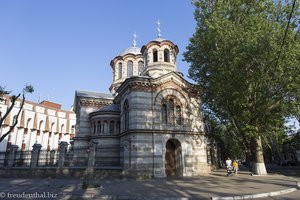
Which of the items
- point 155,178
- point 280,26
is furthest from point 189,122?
point 280,26

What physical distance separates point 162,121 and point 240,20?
34.9 feet

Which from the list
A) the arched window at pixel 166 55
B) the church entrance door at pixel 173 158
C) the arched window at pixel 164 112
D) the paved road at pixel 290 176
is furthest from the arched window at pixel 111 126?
the paved road at pixel 290 176

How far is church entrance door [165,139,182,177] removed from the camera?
1895cm

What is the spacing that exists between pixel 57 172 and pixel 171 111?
1072 centimetres

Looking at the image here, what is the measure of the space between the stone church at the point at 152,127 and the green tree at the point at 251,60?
298 centimetres

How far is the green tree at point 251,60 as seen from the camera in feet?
50.8

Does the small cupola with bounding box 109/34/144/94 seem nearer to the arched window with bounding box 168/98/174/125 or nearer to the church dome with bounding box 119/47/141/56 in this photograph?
the church dome with bounding box 119/47/141/56

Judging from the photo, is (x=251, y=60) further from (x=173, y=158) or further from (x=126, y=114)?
(x=126, y=114)

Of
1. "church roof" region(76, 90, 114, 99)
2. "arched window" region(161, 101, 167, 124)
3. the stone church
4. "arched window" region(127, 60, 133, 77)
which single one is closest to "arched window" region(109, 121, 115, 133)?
the stone church

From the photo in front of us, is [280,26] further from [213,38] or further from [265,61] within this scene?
[213,38]

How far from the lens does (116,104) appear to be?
928 inches

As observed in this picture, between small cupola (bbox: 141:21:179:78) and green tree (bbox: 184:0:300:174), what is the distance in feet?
15.8

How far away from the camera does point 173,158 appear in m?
19.4

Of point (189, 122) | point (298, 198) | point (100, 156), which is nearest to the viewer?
point (298, 198)
